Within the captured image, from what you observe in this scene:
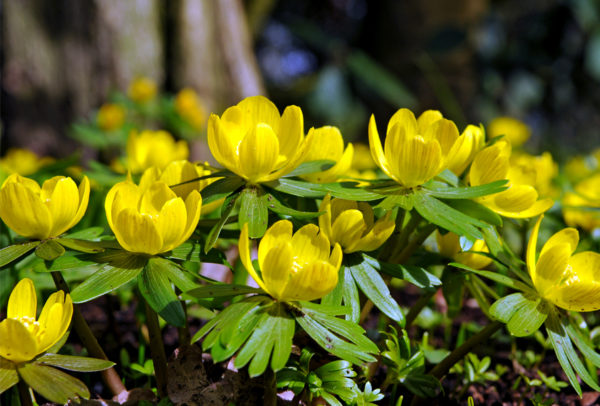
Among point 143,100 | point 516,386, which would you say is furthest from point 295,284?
point 143,100

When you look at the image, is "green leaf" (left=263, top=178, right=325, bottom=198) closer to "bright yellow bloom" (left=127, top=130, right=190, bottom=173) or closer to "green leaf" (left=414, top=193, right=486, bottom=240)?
"green leaf" (left=414, top=193, right=486, bottom=240)

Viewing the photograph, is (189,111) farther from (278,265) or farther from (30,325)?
(278,265)

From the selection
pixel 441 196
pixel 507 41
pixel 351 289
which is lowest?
pixel 507 41

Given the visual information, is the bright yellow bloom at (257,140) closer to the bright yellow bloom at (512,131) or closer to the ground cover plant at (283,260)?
the ground cover plant at (283,260)

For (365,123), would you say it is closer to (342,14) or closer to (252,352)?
(342,14)

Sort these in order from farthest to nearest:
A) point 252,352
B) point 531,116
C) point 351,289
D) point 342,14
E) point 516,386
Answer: point 531,116
point 342,14
point 516,386
point 351,289
point 252,352

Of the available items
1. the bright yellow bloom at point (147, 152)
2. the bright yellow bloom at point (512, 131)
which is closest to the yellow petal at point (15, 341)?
the bright yellow bloom at point (147, 152)
